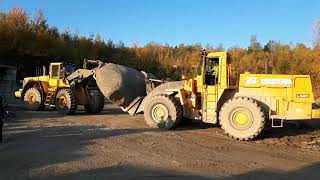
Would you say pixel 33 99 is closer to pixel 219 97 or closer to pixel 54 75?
pixel 54 75

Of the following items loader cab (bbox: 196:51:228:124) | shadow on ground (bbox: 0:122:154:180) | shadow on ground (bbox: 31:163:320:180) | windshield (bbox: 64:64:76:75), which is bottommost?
shadow on ground (bbox: 31:163:320:180)

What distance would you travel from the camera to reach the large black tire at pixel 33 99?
24.8 m

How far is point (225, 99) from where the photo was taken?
16.1 meters

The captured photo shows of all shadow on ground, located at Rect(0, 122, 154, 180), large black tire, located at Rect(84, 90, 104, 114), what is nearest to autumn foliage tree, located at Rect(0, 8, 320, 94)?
large black tire, located at Rect(84, 90, 104, 114)

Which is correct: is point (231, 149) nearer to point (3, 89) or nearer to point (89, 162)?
point (89, 162)

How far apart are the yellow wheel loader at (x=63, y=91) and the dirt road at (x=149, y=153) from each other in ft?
16.6

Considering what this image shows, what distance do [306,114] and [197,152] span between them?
412 centimetres

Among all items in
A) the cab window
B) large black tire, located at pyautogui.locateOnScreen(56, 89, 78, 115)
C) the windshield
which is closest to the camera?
large black tire, located at pyautogui.locateOnScreen(56, 89, 78, 115)

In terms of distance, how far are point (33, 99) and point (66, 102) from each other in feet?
10.3

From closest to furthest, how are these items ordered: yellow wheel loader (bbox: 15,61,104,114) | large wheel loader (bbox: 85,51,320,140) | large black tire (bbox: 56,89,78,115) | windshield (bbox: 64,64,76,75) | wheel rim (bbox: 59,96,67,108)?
1. large wheel loader (bbox: 85,51,320,140)
2. large black tire (bbox: 56,89,78,115)
3. yellow wheel loader (bbox: 15,61,104,114)
4. wheel rim (bbox: 59,96,67,108)
5. windshield (bbox: 64,64,76,75)

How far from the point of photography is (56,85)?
2425 cm

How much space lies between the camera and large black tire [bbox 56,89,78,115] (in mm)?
22630

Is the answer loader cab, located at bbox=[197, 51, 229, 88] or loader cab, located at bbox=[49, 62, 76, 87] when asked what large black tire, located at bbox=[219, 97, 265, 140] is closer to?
loader cab, located at bbox=[197, 51, 229, 88]

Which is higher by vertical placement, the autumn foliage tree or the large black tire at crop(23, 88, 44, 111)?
the autumn foliage tree
